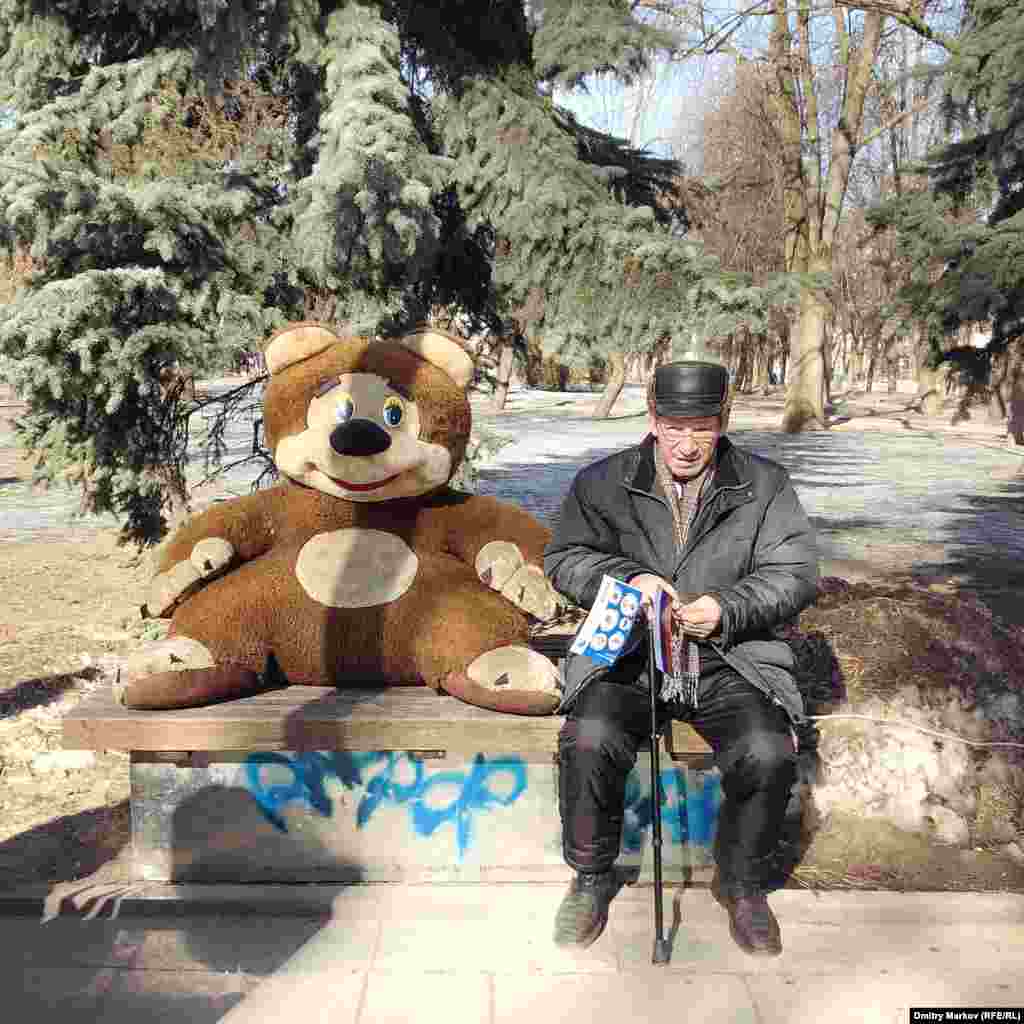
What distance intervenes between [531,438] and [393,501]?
17750 mm

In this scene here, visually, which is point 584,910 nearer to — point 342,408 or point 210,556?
point 210,556

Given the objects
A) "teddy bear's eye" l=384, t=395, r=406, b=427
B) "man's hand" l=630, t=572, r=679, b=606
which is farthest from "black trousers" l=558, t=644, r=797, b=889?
"teddy bear's eye" l=384, t=395, r=406, b=427

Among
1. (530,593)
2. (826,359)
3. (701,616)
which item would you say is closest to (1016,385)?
(530,593)

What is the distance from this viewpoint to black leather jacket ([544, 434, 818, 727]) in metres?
3.19

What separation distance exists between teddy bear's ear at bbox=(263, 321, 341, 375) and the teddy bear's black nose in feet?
1.32

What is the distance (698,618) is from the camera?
3094 mm

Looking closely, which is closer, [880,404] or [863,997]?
[863,997]

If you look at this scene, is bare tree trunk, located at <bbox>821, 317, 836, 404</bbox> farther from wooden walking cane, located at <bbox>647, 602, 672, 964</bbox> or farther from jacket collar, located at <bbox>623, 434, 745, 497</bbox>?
wooden walking cane, located at <bbox>647, 602, 672, 964</bbox>

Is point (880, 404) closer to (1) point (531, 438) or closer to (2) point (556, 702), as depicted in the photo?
(1) point (531, 438)

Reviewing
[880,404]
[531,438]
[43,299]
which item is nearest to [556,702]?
[43,299]

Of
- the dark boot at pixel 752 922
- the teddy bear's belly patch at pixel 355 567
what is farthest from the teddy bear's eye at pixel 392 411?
the dark boot at pixel 752 922

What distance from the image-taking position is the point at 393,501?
3.87 meters

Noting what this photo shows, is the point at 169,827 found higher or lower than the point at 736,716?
lower

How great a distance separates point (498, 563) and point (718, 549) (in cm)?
82
